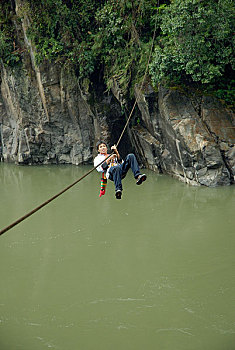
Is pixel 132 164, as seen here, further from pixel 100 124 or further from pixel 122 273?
pixel 100 124

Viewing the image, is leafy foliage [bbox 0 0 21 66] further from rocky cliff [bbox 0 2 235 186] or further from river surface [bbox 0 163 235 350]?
river surface [bbox 0 163 235 350]

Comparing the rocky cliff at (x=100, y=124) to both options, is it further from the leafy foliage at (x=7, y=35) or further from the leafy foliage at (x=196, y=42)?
the leafy foliage at (x=196, y=42)

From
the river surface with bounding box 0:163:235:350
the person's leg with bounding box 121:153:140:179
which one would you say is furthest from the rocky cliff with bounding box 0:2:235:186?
the person's leg with bounding box 121:153:140:179

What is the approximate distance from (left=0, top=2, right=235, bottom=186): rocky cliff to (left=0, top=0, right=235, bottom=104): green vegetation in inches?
17.6

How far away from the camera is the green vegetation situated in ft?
33.0

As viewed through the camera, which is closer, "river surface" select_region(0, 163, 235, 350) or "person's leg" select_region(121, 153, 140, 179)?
"river surface" select_region(0, 163, 235, 350)

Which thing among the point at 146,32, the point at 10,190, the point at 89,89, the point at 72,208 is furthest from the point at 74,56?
the point at 72,208

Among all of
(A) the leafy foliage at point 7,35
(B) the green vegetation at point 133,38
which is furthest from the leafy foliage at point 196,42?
(A) the leafy foliage at point 7,35

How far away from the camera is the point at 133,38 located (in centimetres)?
1220

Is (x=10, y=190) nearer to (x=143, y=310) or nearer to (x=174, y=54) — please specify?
(x=174, y=54)

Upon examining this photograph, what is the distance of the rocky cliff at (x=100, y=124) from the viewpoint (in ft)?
36.5

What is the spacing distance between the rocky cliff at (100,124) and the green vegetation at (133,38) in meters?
0.45

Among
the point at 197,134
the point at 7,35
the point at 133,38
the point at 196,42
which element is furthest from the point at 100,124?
the point at 196,42

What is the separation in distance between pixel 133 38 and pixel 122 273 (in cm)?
763
